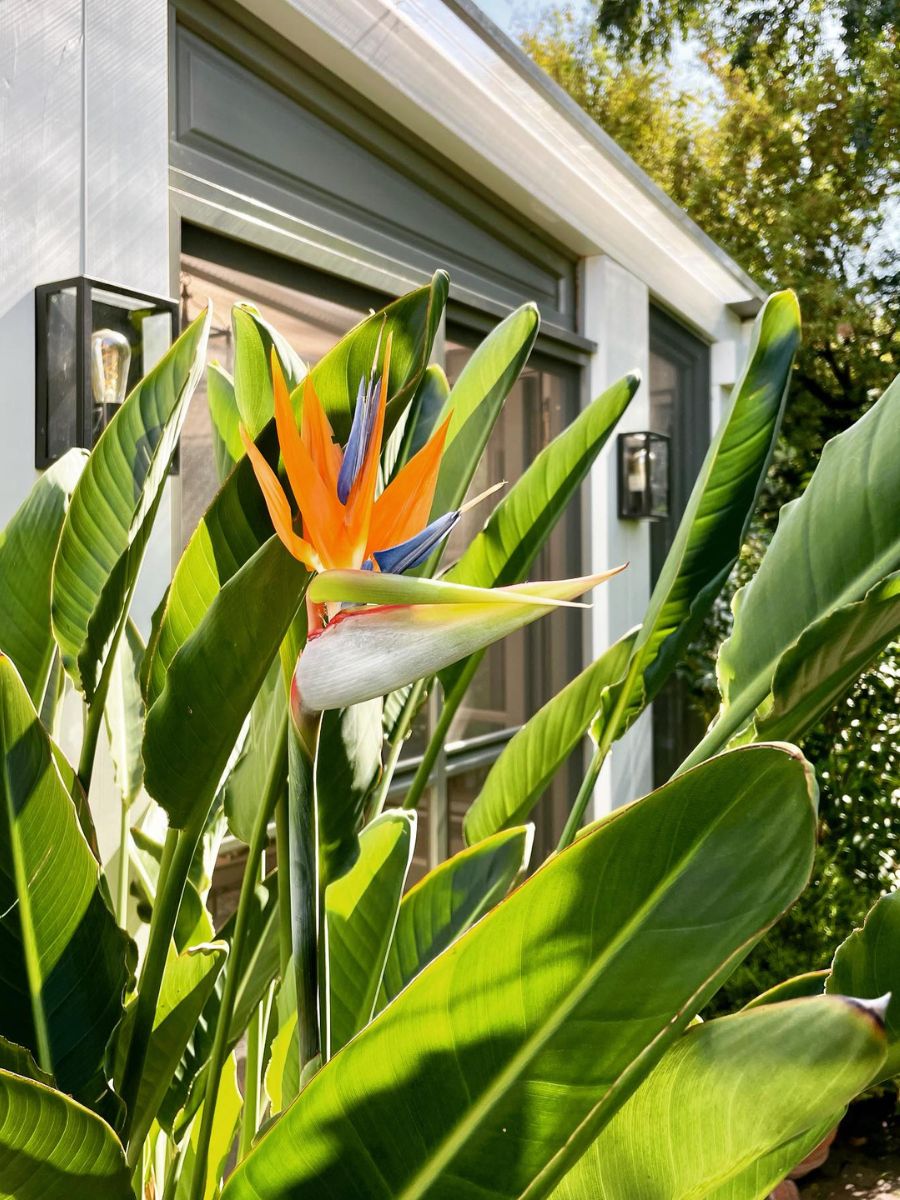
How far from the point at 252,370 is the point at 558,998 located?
52cm

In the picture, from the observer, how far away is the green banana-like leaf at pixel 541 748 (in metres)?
1.11

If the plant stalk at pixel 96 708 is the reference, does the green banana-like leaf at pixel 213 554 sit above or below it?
above

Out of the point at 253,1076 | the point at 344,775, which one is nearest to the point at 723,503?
the point at 344,775

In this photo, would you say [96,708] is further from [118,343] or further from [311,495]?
[118,343]

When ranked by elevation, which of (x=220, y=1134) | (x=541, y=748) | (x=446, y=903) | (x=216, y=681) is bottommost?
(x=220, y=1134)

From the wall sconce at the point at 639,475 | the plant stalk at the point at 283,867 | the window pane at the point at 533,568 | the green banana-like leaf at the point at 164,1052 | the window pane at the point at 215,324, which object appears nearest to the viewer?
the plant stalk at the point at 283,867

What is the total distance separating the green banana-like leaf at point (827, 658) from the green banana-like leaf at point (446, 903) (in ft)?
0.94

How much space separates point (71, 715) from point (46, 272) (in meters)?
0.53

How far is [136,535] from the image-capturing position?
2.46ft

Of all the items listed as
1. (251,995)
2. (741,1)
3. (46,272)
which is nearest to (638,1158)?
(251,995)

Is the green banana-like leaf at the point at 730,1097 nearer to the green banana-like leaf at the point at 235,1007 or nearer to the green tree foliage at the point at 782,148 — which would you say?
the green banana-like leaf at the point at 235,1007

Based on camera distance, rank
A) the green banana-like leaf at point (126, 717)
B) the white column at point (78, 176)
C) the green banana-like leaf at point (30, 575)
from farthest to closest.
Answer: the white column at point (78, 176)
the green banana-like leaf at point (126, 717)
the green banana-like leaf at point (30, 575)

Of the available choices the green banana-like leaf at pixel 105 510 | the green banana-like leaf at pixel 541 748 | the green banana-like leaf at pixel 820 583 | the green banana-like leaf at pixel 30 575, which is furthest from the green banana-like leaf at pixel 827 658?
the green banana-like leaf at pixel 30 575

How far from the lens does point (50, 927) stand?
23.9 inches
